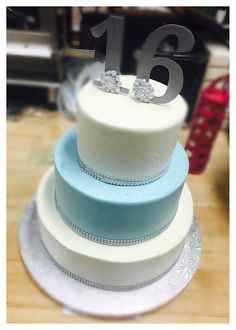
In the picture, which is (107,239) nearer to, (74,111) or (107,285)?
(107,285)

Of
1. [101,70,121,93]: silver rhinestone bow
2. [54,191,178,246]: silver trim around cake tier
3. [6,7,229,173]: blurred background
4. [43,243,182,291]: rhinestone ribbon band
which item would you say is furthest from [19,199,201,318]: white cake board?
[101,70,121,93]: silver rhinestone bow

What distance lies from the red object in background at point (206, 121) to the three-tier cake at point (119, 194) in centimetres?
53

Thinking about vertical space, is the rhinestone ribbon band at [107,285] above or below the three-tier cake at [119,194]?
below

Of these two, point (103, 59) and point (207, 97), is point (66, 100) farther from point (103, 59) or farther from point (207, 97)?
point (103, 59)

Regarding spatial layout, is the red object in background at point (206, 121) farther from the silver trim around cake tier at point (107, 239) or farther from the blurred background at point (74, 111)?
the silver trim around cake tier at point (107, 239)

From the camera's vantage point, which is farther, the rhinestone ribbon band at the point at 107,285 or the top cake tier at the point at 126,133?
the rhinestone ribbon band at the point at 107,285

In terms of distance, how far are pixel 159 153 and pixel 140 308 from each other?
52 cm

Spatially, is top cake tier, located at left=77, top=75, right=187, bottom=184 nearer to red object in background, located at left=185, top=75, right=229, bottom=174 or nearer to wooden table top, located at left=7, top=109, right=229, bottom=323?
wooden table top, located at left=7, top=109, right=229, bottom=323

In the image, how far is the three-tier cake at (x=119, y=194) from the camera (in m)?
0.78

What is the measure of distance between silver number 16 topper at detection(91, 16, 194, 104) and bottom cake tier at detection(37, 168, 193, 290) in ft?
1.25

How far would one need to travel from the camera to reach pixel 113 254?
923 mm

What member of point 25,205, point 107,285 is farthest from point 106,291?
point 25,205

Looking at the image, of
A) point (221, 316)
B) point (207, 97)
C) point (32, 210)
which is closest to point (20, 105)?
point (32, 210)

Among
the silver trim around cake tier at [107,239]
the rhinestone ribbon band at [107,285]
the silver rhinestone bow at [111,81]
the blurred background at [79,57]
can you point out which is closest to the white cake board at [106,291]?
the rhinestone ribbon band at [107,285]
